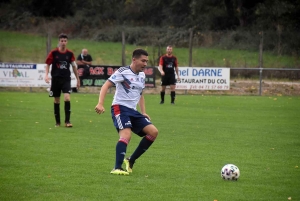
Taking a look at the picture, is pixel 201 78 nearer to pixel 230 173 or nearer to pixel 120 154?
pixel 120 154

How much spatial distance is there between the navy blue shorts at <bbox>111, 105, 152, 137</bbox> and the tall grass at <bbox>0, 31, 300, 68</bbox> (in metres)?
23.3

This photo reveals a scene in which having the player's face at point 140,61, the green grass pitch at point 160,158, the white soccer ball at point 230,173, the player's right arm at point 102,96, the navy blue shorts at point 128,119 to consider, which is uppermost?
the player's face at point 140,61

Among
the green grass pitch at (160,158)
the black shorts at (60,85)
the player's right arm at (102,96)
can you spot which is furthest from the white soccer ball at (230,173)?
the black shorts at (60,85)

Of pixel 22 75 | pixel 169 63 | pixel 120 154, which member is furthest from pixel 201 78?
pixel 120 154

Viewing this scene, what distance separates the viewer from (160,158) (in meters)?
9.51

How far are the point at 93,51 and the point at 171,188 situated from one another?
34.8 m

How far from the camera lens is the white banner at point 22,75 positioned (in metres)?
27.2

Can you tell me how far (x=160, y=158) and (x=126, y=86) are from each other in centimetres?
171

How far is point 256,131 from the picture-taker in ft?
45.5

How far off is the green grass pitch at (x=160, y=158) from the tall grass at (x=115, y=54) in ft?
49.0

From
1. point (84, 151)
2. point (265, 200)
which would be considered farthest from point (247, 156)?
point (265, 200)

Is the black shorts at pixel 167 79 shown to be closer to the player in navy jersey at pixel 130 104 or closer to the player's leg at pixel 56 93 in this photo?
the player's leg at pixel 56 93

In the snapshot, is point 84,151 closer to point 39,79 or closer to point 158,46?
point 39,79

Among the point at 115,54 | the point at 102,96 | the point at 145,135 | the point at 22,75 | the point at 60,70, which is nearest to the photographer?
the point at 102,96
